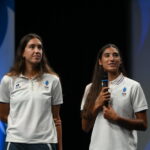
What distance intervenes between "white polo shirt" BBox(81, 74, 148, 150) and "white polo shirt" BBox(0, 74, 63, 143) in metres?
0.37

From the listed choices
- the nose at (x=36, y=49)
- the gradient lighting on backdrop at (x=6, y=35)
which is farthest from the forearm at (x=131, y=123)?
the gradient lighting on backdrop at (x=6, y=35)

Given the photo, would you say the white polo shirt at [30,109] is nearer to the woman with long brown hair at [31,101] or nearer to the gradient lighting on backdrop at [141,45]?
the woman with long brown hair at [31,101]

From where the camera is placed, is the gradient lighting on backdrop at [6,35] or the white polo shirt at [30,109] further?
the gradient lighting on backdrop at [6,35]

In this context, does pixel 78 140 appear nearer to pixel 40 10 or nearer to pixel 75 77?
pixel 75 77

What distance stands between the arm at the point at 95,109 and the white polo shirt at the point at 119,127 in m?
0.05

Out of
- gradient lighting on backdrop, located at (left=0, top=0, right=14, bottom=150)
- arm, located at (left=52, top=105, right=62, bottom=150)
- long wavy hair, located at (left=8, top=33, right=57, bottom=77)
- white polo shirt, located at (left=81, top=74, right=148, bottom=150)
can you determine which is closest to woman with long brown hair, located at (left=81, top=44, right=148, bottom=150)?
white polo shirt, located at (left=81, top=74, right=148, bottom=150)

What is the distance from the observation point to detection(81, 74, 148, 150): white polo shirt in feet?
9.28

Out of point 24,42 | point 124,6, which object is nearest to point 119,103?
point 24,42

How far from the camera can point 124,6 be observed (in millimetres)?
4488

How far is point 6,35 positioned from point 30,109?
5.95 ft

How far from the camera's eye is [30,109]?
8.70ft

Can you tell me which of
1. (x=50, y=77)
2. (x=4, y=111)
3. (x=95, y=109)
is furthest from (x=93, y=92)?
(x=4, y=111)

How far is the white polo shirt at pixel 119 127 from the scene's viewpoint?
283 cm

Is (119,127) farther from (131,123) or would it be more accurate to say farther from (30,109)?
(30,109)
